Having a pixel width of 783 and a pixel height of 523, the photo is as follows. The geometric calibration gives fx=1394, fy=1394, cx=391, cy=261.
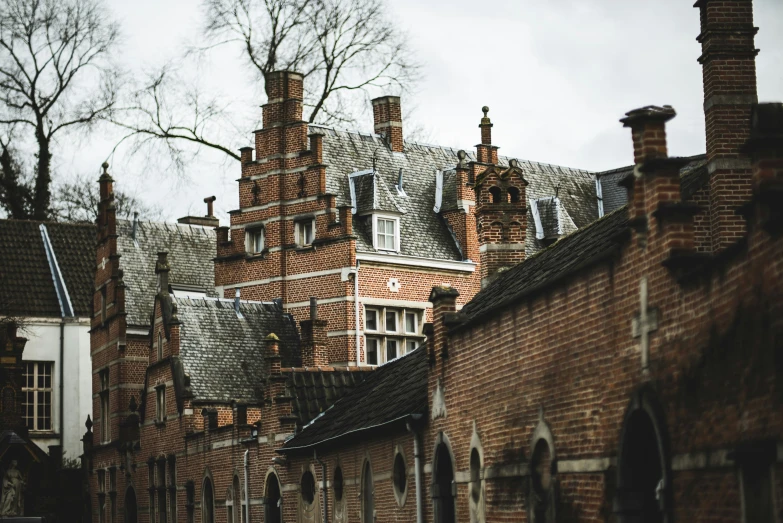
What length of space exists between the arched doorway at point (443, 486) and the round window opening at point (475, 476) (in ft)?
4.22

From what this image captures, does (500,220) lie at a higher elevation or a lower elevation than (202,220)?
lower

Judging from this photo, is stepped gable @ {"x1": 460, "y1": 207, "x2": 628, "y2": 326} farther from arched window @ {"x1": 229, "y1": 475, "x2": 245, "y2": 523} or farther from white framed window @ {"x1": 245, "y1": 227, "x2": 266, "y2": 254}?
white framed window @ {"x1": 245, "y1": 227, "x2": 266, "y2": 254}

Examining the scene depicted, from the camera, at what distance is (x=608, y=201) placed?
144ft

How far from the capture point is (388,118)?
41.5m

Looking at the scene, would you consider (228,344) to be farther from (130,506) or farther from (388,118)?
(388,118)

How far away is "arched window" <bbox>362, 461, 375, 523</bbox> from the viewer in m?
23.6

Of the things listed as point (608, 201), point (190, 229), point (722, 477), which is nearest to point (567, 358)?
point (722, 477)

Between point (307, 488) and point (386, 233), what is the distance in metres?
12.3

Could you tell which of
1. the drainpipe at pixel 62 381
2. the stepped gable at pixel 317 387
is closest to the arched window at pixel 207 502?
the stepped gable at pixel 317 387

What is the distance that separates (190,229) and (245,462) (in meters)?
18.3

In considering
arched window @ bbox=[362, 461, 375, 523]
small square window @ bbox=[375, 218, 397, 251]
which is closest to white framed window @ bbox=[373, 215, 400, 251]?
small square window @ bbox=[375, 218, 397, 251]

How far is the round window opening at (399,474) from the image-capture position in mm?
22172

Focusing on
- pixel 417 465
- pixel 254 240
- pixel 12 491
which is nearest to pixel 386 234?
pixel 254 240

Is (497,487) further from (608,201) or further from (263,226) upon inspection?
(608,201)
